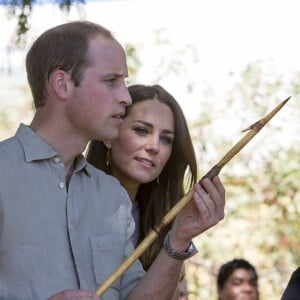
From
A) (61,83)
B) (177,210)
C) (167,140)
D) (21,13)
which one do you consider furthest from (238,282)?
(61,83)

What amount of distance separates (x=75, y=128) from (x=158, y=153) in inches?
45.9

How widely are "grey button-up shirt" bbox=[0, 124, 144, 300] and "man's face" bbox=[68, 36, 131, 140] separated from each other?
0.38 feet

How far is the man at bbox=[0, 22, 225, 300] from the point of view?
9.60 feet

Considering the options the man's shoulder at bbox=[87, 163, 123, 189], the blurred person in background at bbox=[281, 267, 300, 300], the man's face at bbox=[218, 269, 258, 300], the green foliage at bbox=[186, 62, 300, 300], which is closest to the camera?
the man's shoulder at bbox=[87, 163, 123, 189]

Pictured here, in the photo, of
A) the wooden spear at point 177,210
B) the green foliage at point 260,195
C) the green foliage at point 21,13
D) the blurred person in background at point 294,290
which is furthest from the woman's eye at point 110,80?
the green foliage at point 260,195

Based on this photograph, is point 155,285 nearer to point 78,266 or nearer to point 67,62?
point 78,266

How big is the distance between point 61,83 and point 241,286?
3135mm

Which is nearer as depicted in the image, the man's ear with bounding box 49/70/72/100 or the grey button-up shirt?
the grey button-up shirt

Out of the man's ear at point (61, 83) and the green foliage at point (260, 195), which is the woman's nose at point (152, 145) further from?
the green foliage at point (260, 195)

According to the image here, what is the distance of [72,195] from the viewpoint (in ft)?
10.0

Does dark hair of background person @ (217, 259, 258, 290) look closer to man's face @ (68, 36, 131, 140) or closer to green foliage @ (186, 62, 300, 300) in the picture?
green foliage @ (186, 62, 300, 300)

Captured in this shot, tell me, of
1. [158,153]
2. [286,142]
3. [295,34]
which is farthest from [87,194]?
[295,34]

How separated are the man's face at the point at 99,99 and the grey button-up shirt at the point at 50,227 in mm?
117

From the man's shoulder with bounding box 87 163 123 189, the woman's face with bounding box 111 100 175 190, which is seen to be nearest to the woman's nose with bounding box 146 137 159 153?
the woman's face with bounding box 111 100 175 190
